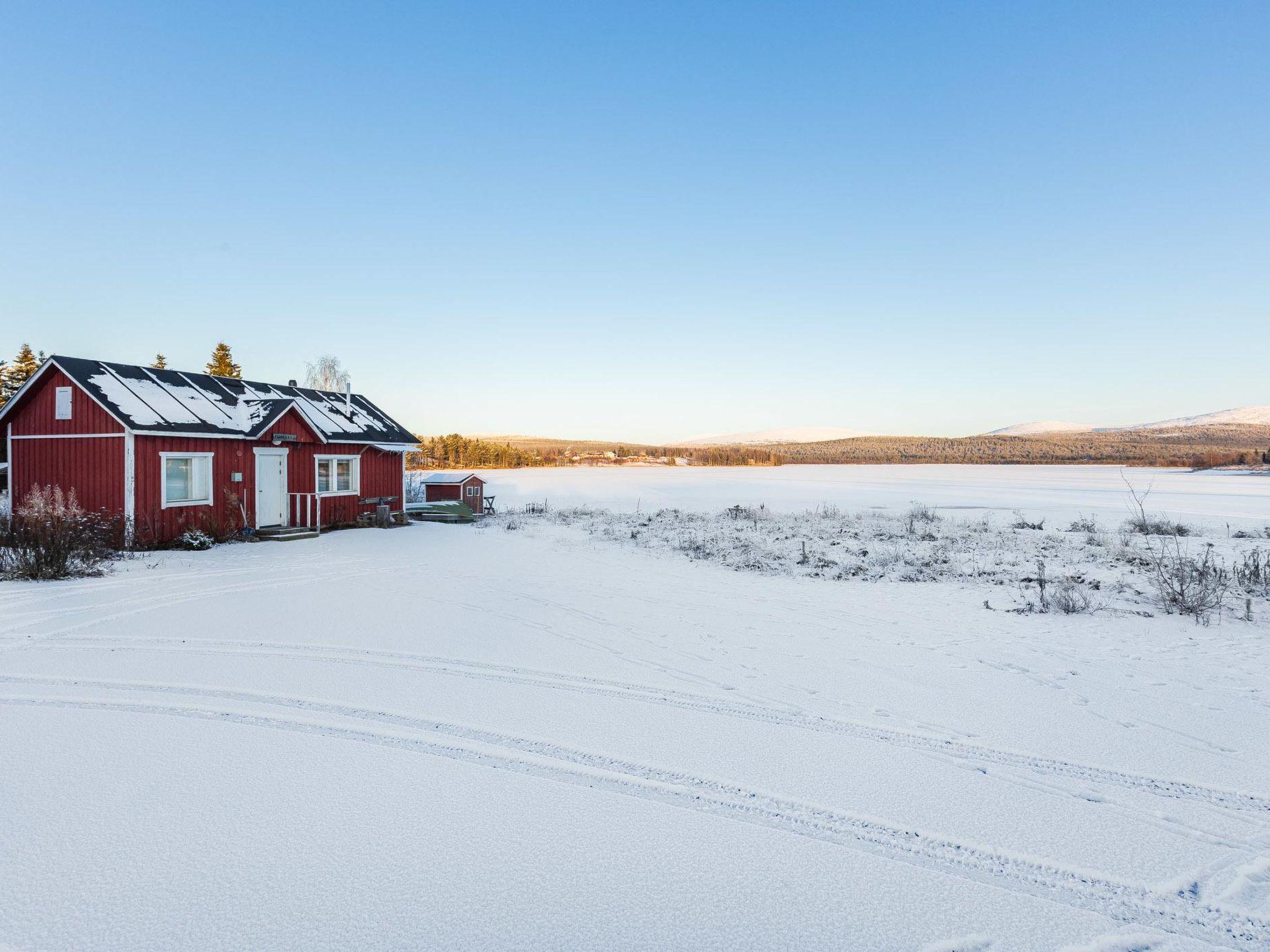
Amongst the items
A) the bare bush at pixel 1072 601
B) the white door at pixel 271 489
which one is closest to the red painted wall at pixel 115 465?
the white door at pixel 271 489

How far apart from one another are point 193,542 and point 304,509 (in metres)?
3.95

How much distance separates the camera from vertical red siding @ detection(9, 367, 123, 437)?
14375mm

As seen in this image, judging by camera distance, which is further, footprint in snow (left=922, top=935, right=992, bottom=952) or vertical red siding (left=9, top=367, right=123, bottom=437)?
vertical red siding (left=9, top=367, right=123, bottom=437)

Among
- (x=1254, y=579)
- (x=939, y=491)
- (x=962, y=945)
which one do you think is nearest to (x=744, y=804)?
(x=962, y=945)

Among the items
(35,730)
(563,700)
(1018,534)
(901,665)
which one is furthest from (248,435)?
(1018,534)

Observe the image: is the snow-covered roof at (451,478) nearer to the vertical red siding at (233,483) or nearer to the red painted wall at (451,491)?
the red painted wall at (451,491)

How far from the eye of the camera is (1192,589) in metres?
9.07

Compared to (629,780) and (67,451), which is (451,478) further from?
(629,780)

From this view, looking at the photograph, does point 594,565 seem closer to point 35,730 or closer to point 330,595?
point 330,595

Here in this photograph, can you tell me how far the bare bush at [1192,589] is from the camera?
8312 millimetres

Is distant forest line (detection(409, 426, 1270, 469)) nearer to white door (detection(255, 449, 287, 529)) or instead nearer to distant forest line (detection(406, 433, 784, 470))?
distant forest line (detection(406, 433, 784, 470))

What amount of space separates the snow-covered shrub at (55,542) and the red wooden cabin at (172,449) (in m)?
0.55

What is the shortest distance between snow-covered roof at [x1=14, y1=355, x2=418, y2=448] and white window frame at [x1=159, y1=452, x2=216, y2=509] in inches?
23.3

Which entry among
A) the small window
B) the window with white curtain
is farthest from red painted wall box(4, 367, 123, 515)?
the window with white curtain
